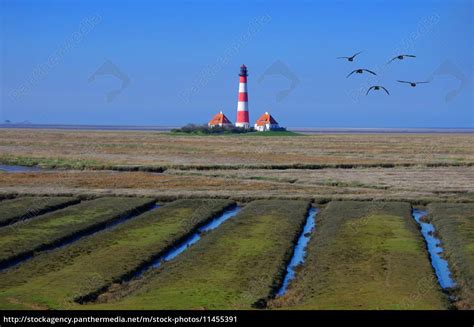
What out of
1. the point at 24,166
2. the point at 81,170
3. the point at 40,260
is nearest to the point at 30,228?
the point at 40,260

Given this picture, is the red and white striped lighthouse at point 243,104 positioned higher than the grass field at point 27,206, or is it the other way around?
the red and white striped lighthouse at point 243,104

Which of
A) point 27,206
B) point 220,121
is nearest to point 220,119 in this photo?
point 220,121

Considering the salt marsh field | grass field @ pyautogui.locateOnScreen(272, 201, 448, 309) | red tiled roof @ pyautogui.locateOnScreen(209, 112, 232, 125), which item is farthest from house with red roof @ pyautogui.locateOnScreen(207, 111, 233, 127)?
grass field @ pyautogui.locateOnScreen(272, 201, 448, 309)

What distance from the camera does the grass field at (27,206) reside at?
32875 mm

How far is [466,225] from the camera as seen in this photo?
103 feet

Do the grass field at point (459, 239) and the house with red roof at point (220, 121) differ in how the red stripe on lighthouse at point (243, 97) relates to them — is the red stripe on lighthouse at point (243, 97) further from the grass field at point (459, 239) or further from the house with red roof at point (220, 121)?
the grass field at point (459, 239)

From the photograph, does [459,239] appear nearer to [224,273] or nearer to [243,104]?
[224,273]

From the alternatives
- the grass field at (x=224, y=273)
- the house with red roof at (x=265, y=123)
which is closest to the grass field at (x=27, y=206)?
the grass field at (x=224, y=273)

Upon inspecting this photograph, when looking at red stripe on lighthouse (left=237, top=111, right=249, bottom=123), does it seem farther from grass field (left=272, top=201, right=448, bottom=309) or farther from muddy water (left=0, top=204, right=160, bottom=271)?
grass field (left=272, top=201, right=448, bottom=309)

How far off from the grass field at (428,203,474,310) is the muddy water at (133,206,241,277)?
916 cm

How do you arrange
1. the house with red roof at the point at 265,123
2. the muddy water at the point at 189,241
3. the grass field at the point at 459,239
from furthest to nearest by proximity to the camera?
the house with red roof at the point at 265,123 → the muddy water at the point at 189,241 → the grass field at the point at 459,239

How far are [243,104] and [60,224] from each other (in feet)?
321

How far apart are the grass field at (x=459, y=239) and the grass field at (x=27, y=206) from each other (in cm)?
1780
